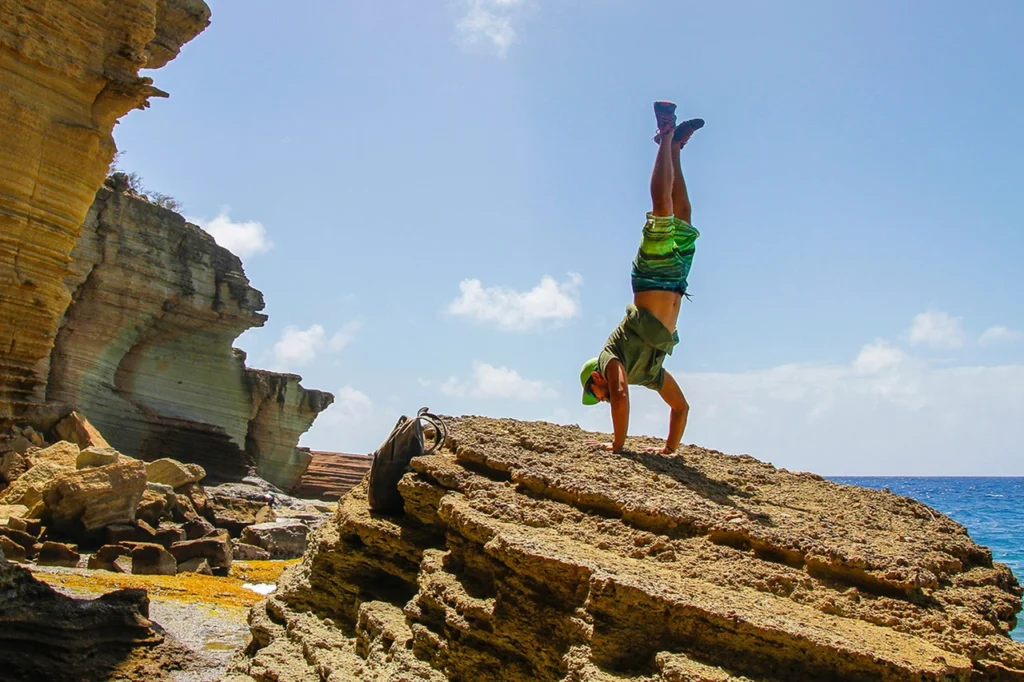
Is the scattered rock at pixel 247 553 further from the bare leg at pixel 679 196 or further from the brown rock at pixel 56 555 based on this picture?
the bare leg at pixel 679 196

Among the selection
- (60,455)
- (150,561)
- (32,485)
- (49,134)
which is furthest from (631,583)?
(60,455)

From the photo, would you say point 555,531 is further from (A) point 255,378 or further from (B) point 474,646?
(A) point 255,378

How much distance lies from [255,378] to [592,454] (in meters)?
20.0

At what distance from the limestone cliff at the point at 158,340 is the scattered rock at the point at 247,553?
7.78 m

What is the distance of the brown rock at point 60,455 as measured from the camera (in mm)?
12422

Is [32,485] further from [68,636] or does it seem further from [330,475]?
[330,475]

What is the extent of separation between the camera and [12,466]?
12.3m

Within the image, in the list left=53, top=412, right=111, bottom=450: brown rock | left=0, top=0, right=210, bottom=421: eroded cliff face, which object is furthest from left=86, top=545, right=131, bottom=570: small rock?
left=53, top=412, right=111, bottom=450: brown rock

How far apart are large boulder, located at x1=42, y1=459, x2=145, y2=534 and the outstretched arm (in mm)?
7944

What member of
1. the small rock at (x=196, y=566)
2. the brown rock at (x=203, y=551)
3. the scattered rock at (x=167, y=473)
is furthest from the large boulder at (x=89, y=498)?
the scattered rock at (x=167, y=473)

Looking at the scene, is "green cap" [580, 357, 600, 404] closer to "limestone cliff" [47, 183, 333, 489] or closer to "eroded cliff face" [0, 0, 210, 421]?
"eroded cliff face" [0, 0, 210, 421]

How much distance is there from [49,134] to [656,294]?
6265mm

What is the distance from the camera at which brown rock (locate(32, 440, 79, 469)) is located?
12.4 metres

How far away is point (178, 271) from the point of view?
20.6 m
